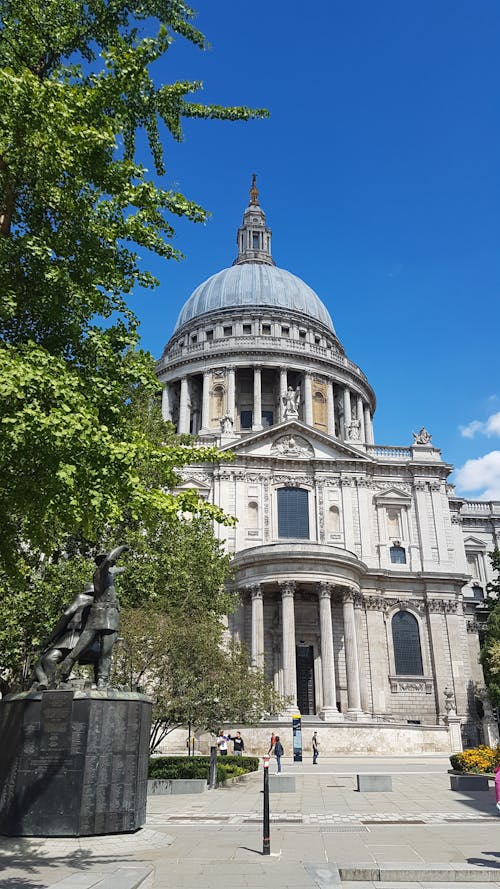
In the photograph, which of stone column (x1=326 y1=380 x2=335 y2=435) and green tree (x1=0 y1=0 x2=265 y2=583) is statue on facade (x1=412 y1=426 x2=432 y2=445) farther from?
green tree (x1=0 y1=0 x2=265 y2=583)

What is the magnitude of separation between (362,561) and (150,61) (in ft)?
124

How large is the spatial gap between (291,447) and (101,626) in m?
38.0

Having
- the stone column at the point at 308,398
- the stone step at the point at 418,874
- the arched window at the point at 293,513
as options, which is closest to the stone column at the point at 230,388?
the stone column at the point at 308,398

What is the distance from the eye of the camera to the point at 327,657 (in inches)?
1549

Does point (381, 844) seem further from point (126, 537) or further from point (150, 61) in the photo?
point (126, 537)

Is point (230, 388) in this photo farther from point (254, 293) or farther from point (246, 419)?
point (254, 293)

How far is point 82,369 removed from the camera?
12.5 m

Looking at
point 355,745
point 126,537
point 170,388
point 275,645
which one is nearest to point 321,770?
point 355,745

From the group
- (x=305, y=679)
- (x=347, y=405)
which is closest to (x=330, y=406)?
(x=347, y=405)

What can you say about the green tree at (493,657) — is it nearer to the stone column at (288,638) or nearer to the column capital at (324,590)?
the column capital at (324,590)

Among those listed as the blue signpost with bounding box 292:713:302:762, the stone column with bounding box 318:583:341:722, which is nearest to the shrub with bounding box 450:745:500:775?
the blue signpost with bounding box 292:713:302:762

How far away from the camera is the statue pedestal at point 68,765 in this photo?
35.5ft

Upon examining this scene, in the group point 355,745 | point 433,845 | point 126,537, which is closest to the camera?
point 433,845

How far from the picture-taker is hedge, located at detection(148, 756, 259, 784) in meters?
21.8
